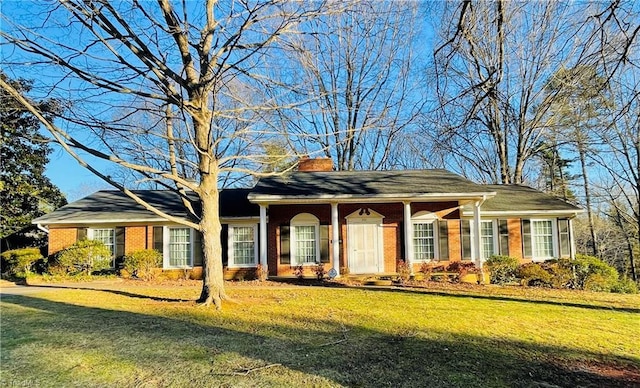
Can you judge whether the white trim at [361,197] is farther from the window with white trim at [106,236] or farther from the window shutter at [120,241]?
the window with white trim at [106,236]

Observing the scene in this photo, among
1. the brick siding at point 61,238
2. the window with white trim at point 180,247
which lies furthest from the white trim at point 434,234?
the brick siding at point 61,238

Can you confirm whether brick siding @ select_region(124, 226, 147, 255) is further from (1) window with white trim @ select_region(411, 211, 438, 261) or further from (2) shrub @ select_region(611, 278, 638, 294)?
(2) shrub @ select_region(611, 278, 638, 294)

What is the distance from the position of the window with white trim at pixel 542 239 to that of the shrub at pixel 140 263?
1580 centimetres

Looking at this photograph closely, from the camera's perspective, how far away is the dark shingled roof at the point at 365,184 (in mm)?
15359

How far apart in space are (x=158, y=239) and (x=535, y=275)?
14354 mm

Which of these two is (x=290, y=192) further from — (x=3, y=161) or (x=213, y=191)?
(x=3, y=161)

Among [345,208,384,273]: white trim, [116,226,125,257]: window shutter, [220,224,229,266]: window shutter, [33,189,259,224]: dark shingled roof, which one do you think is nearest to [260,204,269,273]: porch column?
[33,189,259,224]: dark shingled roof

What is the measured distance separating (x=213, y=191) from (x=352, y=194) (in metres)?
6.74

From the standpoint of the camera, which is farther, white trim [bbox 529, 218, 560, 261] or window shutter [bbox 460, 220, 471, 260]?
white trim [bbox 529, 218, 560, 261]

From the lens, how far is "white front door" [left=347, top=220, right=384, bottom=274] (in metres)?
16.5

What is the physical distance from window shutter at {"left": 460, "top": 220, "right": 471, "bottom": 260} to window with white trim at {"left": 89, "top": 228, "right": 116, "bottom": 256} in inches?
572

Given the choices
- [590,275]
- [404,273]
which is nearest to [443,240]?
[404,273]

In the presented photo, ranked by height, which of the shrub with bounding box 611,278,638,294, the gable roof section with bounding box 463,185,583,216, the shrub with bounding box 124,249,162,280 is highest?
the gable roof section with bounding box 463,185,583,216

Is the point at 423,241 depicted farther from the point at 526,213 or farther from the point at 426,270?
the point at 526,213
